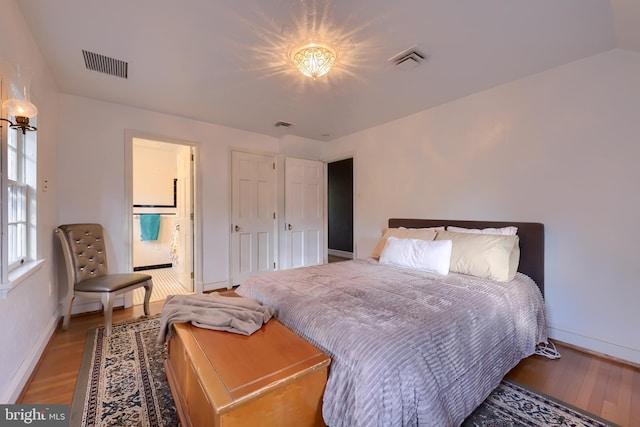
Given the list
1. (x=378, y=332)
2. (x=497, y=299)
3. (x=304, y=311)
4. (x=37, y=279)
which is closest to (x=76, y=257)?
(x=37, y=279)

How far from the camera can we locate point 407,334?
124 centimetres

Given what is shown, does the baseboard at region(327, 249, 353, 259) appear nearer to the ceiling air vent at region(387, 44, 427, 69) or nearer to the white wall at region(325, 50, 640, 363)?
the white wall at region(325, 50, 640, 363)

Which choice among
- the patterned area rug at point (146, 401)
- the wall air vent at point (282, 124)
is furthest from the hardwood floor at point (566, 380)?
the wall air vent at point (282, 124)

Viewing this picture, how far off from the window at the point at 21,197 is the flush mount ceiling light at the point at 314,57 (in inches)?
78.8

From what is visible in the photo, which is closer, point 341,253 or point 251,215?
point 251,215

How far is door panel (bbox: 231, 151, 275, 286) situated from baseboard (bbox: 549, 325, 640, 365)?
3.63 m

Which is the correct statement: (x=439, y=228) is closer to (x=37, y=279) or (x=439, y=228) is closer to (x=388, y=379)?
(x=388, y=379)

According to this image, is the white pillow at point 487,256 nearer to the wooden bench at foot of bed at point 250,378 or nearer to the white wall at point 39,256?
Result: the wooden bench at foot of bed at point 250,378

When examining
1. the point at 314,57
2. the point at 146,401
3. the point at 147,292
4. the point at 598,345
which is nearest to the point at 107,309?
the point at 147,292

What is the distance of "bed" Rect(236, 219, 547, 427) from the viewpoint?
110 centimetres

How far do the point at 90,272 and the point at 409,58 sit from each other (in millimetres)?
3691

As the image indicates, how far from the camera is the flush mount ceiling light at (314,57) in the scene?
1943 mm

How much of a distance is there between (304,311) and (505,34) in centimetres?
236

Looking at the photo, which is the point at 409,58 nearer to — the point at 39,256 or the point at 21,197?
the point at 21,197
